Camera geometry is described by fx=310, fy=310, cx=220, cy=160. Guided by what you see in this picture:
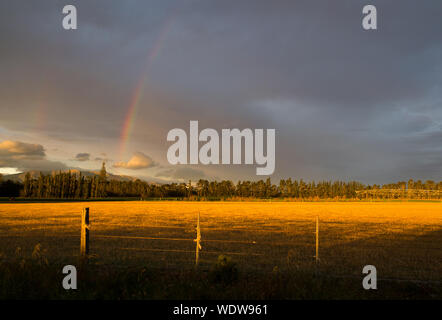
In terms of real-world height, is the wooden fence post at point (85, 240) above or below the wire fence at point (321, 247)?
above

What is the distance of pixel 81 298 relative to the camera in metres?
7.27

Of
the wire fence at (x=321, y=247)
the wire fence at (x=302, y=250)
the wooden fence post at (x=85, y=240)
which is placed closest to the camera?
the wooden fence post at (x=85, y=240)

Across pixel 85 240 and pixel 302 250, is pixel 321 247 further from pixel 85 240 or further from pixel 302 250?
pixel 85 240

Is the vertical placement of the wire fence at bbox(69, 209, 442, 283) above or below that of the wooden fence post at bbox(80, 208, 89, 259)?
below

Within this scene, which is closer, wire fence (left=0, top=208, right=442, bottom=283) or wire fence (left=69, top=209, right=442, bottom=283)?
wire fence (left=0, top=208, right=442, bottom=283)

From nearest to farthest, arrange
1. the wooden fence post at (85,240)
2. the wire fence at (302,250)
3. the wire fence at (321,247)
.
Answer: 1. the wooden fence post at (85,240)
2. the wire fence at (302,250)
3. the wire fence at (321,247)

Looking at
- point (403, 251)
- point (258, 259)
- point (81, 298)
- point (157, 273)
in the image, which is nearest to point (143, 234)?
point (258, 259)

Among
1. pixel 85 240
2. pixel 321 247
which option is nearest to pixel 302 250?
pixel 321 247

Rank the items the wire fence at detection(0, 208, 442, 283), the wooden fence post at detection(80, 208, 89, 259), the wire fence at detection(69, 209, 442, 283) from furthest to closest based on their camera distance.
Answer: the wire fence at detection(69, 209, 442, 283) < the wire fence at detection(0, 208, 442, 283) < the wooden fence post at detection(80, 208, 89, 259)

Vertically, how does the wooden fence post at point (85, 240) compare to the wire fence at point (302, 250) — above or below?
above

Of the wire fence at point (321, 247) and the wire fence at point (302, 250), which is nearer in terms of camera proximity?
the wire fence at point (302, 250)

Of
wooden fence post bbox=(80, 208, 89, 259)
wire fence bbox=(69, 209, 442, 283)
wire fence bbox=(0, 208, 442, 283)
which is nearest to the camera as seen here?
wooden fence post bbox=(80, 208, 89, 259)
